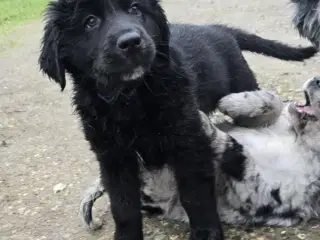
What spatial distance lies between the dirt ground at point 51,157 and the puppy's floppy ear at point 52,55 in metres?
1.08

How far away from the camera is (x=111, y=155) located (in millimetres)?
3238

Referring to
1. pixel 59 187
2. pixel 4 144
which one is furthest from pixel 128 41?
pixel 4 144

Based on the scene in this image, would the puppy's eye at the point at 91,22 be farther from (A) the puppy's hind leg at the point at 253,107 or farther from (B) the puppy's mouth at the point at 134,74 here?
(A) the puppy's hind leg at the point at 253,107

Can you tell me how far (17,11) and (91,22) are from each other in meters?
13.0

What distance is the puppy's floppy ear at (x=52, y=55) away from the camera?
10.4 ft

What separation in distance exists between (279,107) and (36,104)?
335 centimetres

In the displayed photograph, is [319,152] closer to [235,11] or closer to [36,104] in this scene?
[36,104]

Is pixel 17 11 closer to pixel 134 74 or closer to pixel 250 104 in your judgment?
pixel 250 104

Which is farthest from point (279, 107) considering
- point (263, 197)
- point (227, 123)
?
point (263, 197)

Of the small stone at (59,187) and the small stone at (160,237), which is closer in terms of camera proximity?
the small stone at (160,237)

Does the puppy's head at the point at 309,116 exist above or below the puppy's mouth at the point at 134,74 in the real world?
below

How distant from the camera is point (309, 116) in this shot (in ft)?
13.0

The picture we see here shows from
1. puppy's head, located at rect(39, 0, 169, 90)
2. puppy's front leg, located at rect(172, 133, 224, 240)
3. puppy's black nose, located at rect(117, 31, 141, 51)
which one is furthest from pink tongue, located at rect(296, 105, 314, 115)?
puppy's black nose, located at rect(117, 31, 141, 51)

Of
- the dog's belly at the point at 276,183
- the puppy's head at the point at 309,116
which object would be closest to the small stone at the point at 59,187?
the dog's belly at the point at 276,183
